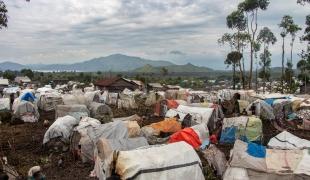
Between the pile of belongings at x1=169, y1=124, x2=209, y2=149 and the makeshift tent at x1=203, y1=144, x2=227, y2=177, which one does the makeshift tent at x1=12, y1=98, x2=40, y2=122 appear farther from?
the makeshift tent at x1=203, y1=144, x2=227, y2=177

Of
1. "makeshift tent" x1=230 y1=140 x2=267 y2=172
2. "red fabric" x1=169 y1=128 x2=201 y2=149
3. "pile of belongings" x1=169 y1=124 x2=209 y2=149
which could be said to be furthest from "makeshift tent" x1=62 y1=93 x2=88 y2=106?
"makeshift tent" x1=230 y1=140 x2=267 y2=172

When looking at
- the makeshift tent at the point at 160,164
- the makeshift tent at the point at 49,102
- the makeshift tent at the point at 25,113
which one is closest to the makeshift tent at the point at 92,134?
the makeshift tent at the point at 160,164

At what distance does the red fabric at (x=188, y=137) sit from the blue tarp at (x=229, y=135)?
352 centimetres

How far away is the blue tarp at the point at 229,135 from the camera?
67.2 feet

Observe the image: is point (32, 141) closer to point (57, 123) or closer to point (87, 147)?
point (57, 123)

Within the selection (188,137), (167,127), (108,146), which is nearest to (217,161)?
(108,146)

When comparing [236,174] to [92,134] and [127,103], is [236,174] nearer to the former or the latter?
[92,134]

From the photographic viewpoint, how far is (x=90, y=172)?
48.9 ft

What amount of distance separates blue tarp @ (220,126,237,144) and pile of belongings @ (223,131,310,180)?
8.21 metres

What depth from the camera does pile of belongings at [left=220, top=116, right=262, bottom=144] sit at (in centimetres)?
2023

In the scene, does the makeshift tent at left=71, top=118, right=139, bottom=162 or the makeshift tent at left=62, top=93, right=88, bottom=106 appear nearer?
the makeshift tent at left=71, top=118, right=139, bottom=162

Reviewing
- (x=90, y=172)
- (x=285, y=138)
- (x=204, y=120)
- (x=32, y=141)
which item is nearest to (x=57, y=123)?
(x=32, y=141)

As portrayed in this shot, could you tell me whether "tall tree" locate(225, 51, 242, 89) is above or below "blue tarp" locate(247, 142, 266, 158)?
above

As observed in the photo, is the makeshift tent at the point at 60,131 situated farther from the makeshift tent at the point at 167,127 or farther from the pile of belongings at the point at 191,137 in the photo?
the pile of belongings at the point at 191,137
